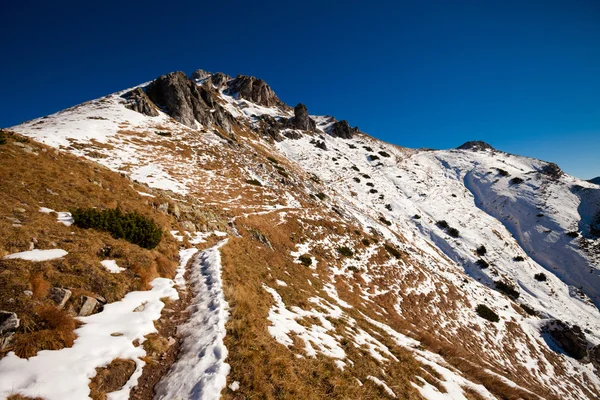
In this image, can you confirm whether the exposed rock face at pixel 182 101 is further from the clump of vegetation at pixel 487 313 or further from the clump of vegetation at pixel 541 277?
the clump of vegetation at pixel 541 277

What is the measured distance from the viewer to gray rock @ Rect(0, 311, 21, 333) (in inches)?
163

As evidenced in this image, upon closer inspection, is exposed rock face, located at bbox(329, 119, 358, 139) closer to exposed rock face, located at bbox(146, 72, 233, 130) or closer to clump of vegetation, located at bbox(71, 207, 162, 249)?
exposed rock face, located at bbox(146, 72, 233, 130)

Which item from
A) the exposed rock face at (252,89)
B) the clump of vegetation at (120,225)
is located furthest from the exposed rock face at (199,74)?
the clump of vegetation at (120,225)

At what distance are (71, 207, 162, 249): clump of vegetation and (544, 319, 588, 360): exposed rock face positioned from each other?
130ft

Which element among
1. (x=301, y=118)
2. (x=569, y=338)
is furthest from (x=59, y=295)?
(x=301, y=118)

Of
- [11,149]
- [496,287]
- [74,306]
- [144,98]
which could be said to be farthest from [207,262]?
[144,98]

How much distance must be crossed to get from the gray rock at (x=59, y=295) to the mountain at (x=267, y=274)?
0.20 feet

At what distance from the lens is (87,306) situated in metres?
5.70

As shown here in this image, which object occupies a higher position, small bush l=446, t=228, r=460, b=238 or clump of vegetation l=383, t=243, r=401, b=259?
small bush l=446, t=228, r=460, b=238

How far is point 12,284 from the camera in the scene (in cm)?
514

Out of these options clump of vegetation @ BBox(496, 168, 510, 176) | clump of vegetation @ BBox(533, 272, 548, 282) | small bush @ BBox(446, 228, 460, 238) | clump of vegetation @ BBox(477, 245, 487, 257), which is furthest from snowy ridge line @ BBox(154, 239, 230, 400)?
clump of vegetation @ BBox(496, 168, 510, 176)

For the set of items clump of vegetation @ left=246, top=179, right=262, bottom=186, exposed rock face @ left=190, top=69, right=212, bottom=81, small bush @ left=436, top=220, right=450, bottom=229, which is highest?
exposed rock face @ left=190, top=69, right=212, bottom=81

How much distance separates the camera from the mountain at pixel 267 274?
521 cm

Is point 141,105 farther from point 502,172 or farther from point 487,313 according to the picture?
point 502,172
